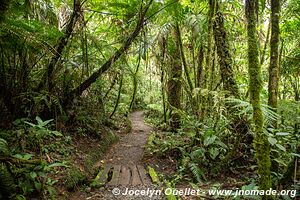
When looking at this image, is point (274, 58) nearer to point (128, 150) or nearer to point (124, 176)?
point (124, 176)

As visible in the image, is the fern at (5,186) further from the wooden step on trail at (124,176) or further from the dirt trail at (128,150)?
the dirt trail at (128,150)

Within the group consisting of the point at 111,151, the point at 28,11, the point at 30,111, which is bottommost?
the point at 111,151

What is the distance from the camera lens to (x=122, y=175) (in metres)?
4.68

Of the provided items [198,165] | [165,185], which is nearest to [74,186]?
[165,185]

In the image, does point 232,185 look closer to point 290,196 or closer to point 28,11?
point 290,196

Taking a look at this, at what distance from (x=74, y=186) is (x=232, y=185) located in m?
2.49

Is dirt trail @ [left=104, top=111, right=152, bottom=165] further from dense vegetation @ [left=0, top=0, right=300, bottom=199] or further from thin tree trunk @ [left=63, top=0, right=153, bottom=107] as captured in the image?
thin tree trunk @ [left=63, top=0, right=153, bottom=107]

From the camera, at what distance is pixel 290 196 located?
2779 mm

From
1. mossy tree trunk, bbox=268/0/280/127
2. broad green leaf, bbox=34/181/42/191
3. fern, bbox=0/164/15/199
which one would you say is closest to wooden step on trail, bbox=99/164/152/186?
broad green leaf, bbox=34/181/42/191

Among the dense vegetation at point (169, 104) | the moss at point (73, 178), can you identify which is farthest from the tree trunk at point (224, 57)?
the moss at point (73, 178)

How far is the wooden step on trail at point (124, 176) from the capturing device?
14.1 feet

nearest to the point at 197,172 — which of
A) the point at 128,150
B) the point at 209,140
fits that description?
the point at 209,140

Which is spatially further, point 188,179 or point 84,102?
point 84,102

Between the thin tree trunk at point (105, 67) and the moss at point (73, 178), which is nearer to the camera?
the moss at point (73, 178)
